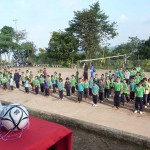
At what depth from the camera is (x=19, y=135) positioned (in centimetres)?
371

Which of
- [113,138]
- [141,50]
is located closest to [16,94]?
[113,138]

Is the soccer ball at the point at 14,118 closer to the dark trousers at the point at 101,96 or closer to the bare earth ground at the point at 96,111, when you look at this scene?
the bare earth ground at the point at 96,111

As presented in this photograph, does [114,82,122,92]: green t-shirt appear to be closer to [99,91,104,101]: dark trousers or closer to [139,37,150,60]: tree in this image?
[99,91,104,101]: dark trousers

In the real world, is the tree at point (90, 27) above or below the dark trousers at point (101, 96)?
above

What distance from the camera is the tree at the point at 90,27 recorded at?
1432 inches

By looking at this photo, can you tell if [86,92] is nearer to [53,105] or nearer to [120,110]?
[53,105]

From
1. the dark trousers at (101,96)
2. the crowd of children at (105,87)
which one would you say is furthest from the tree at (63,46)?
the dark trousers at (101,96)

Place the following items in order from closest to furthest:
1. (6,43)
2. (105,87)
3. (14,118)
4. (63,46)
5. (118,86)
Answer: (14,118) < (118,86) < (105,87) < (63,46) < (6,43)

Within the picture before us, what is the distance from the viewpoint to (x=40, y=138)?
3.63 m

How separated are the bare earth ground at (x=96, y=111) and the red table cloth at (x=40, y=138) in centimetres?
512

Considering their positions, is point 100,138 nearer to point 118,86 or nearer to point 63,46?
point 118,86

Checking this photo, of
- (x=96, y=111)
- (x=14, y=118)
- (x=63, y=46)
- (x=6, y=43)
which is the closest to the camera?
(x=14, y=118)

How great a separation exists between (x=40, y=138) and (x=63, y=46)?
32.8 metres

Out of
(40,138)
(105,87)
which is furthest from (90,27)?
(40,138)
